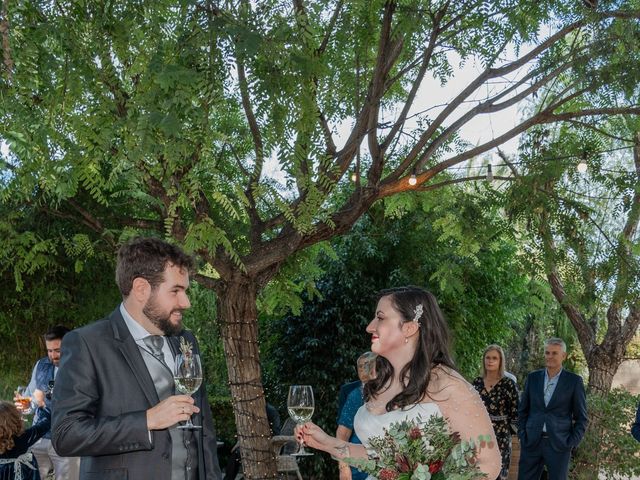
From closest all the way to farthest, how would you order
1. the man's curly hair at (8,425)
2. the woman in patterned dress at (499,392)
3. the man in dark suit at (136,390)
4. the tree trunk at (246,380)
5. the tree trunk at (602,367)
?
the man in dark suit at (136,390)
the man's curly hair at (8,425)
the tree trunk at (246,380)
the woman in patterned dress at (499,392)
the tree trunk at (602,367)

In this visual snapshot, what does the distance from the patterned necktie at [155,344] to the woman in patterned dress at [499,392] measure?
6.05m

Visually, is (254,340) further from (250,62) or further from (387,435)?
(387,435)

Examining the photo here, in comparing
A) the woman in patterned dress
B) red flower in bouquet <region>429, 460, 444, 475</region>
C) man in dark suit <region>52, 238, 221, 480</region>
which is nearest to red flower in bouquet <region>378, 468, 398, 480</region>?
red flower in bouquet <region>429, 460, 444, 475</region>

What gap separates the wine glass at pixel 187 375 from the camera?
326cm

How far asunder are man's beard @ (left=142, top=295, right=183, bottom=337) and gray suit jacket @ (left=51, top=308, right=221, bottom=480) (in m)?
0.11

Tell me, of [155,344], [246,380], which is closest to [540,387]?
[246,380]

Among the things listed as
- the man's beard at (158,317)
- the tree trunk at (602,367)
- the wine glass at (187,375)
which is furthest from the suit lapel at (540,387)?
the wine glass at (187,375)

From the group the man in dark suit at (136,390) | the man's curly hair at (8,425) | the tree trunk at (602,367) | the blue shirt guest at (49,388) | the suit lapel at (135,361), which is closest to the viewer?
the man in dark suit at (136,390)

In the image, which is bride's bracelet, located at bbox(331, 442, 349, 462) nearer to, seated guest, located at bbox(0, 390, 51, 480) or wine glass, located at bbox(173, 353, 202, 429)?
wine glass, located at bbox(173, 353, 202, 429)

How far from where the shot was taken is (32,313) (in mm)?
9766

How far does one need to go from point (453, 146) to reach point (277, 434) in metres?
3.88

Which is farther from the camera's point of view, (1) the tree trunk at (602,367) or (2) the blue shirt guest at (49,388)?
(1) the tree trunk at (602,367)

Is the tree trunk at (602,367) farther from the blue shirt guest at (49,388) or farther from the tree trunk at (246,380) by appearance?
the blue shirt guest at (49,388)

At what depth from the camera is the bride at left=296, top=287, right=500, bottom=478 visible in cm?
353
